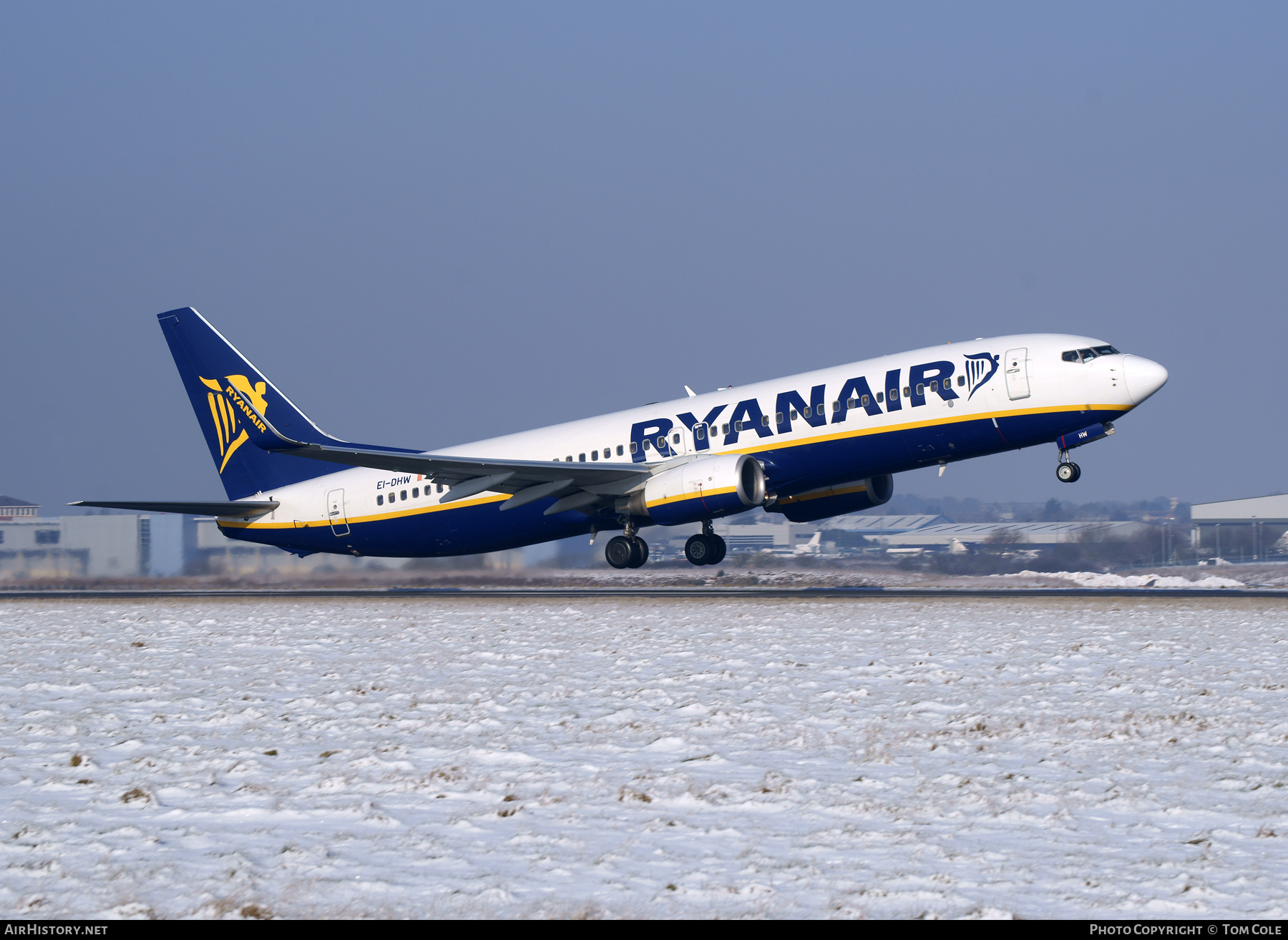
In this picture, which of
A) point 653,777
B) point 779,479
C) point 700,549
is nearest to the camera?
point 653,777

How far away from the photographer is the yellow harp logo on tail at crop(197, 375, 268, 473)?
122ft

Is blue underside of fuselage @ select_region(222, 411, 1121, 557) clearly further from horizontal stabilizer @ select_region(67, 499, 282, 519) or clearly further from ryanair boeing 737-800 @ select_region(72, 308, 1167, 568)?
horizontal stabilizer @ select_region(67, 499, 282, 519)

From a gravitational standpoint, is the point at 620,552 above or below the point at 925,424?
below

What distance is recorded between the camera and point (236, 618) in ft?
79.4

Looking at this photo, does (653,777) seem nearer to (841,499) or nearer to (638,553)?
(638,553)

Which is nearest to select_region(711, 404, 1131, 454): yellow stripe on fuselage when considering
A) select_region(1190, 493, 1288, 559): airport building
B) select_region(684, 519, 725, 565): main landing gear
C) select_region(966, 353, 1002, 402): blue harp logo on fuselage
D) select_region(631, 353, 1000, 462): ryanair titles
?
select_region(631, 353, 1000, 462): ryanair titles

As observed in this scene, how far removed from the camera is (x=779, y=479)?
1155 inches

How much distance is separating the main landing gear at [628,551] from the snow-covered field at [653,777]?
487 inches

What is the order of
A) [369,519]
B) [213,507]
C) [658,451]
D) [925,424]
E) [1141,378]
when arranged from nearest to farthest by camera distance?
[1141,378] → [925,424] → [658,451] → [369,519] → [213,507]

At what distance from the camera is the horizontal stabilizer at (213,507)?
1308 inches

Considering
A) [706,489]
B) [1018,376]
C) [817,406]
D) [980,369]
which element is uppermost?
[980,369]

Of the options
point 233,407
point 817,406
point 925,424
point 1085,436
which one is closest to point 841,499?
point 817,406

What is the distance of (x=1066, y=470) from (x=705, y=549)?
999cm

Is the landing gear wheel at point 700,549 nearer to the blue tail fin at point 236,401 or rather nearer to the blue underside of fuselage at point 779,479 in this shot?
the blue underside of fuselage at point 779,479
